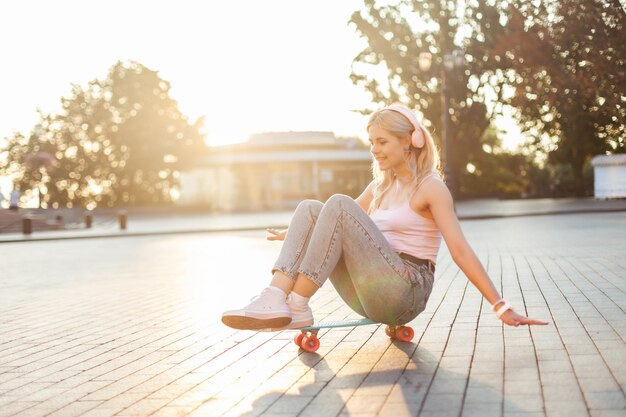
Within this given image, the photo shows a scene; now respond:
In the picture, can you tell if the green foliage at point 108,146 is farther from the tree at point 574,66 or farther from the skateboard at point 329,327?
the skateboard at point 329,327

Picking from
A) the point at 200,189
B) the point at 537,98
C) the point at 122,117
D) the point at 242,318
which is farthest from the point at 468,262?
the point at 200,189

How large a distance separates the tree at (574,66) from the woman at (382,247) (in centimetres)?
1111

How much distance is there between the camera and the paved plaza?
396cm

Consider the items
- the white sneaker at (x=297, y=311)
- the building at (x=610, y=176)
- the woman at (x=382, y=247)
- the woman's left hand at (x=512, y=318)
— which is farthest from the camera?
the building at (x=610, y=176)

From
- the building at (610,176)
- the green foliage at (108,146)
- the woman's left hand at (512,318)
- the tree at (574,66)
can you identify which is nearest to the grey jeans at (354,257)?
the woman's left hand at (512,318)

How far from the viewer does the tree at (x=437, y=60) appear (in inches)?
1688

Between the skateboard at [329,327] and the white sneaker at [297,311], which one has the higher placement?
the white sneaker at [297,311]

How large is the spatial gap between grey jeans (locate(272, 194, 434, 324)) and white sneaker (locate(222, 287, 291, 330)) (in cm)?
16

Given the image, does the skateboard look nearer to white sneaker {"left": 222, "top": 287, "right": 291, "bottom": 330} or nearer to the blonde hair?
white sneaker {"left": 222, "top": 287, "right": 291, "bottom": 330}

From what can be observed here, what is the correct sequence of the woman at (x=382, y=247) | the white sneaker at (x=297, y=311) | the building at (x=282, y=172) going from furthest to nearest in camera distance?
the building at (x=282, y=172)
the white sneaker at (x=297, y=311)
the woman at (x=382, y=247)

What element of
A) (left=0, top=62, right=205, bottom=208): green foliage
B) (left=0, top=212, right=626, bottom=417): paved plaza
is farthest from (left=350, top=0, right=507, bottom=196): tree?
(left=0, top=212, right=626, bottom=417): paved plaza

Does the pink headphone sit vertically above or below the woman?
above

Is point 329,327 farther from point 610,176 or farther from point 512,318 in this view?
point 610,176

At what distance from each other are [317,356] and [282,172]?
60.1 m
